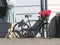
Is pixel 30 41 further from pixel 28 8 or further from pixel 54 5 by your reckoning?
pixel 54 5

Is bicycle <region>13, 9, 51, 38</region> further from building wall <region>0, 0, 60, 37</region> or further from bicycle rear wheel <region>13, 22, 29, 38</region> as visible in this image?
building wall <region>0, 0, 60, 37</region>

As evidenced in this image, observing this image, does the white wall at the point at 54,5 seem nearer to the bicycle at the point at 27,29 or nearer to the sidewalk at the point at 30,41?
the bicycle at the point at 27,29

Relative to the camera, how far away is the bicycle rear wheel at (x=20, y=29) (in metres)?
16.0

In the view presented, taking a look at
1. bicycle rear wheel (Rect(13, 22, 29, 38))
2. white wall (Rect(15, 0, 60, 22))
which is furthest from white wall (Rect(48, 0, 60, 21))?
bicycle rear wheel (Rect(13, 22, 29, 38))

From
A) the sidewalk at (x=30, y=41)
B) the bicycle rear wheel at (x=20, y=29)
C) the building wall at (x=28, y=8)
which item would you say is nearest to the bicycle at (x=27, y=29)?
the bicycle rear wheel at (x=20, y=29)

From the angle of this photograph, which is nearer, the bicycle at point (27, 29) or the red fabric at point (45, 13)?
the red fabric at point (45, 13)

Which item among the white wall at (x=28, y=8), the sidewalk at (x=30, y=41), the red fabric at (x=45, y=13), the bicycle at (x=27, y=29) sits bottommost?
the sidewalk at (x=30, y=41)

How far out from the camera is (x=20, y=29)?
16.1m

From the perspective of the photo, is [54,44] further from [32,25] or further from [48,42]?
[32,25]

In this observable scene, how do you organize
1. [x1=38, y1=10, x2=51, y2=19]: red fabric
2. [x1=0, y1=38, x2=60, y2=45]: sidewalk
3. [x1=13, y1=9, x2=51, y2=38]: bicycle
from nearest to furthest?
[x1=0, y1=38, x2=60, y2=45]: sidewalk < [x1=38, y1=10, x2=51, y2=19]: red fabric < [x1=13, y1=9, x2=51, y2=38]: bicycle

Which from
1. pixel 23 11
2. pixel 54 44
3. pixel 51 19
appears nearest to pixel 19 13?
pixel 23 11

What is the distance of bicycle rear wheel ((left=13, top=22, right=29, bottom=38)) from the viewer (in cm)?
1599

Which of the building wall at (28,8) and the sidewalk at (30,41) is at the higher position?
the building wall at (28,8)

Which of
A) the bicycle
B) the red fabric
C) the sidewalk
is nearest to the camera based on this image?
the sidewalk
